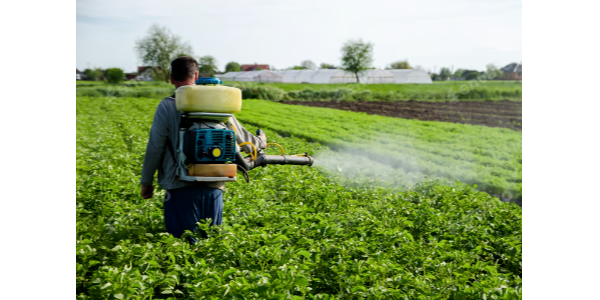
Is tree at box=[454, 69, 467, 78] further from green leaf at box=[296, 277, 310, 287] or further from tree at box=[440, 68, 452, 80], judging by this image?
green leaf at box=[296, 277, 310, 287]

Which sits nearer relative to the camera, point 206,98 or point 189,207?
point 206,98

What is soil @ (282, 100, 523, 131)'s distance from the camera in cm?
1993

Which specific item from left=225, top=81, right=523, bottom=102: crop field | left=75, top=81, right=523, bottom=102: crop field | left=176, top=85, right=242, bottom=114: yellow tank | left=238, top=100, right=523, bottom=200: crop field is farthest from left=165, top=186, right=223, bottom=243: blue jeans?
left=225, top=81, right=523, bottom=102: crop field

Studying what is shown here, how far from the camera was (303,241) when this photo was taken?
3.47 metres

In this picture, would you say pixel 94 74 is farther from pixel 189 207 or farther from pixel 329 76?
pixel 189 207

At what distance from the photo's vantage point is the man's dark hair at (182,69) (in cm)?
330

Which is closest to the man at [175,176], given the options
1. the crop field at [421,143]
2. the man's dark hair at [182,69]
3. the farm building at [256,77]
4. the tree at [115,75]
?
the man's dark hair at [182,69]

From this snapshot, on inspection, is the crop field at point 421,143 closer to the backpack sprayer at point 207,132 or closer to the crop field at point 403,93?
the backpack sprayer at point 207,132

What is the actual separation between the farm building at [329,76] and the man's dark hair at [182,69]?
1595 inches

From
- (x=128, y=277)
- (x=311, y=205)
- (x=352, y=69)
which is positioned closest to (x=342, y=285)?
(x=128, y=277)

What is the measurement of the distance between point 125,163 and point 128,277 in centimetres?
472

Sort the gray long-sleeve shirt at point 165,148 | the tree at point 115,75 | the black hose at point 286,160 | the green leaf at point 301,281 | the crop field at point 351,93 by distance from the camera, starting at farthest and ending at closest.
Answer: the tree at point 115,75, the crop field at point 351,93, the black hose at point 286,160, the gray long-sleeve shirt at point 165,148, the green leaf at point 301,281

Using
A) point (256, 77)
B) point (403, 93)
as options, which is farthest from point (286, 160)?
point (256, 77)

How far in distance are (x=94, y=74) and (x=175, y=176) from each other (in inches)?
1760
